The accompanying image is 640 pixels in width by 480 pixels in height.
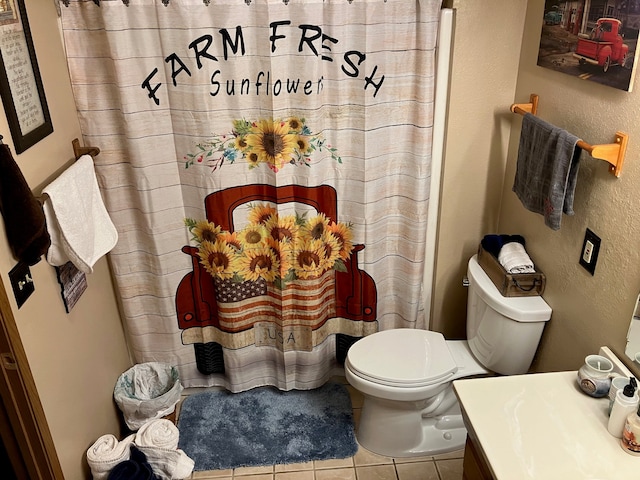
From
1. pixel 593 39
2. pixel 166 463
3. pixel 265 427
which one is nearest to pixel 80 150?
pixel 166 463

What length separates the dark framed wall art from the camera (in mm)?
1517

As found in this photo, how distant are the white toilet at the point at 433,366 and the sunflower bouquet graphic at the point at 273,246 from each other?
16.0 inches

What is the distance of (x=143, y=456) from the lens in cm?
205

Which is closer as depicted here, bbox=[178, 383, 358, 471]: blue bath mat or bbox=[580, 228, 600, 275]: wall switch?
bbox=[580, 228, 600, 275]: wall switch

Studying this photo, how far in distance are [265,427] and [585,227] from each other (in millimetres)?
1570

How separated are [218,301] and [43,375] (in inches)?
33.8

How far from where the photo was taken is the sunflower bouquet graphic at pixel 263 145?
2.13m

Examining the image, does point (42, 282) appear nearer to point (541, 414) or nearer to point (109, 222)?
point (109, 222)

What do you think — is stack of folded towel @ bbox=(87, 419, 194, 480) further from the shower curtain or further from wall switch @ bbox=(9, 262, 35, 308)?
wall switch @ bbox=(9, 262, 35, 308)

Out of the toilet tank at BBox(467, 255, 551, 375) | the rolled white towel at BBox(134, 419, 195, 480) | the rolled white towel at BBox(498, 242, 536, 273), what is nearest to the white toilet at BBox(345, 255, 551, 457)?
the toilet tank at BBox(467, 255, 551, 375)

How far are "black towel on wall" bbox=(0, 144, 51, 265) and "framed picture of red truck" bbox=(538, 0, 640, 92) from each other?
1614 mm

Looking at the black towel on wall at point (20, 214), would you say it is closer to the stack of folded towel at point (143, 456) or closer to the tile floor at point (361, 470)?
the stack of folded towel at point (143, 456)

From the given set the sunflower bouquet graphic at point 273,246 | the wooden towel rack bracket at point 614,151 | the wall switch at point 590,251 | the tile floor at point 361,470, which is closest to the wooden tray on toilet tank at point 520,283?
the wall switch at point 590,251

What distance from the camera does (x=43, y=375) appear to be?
1.65 metres
